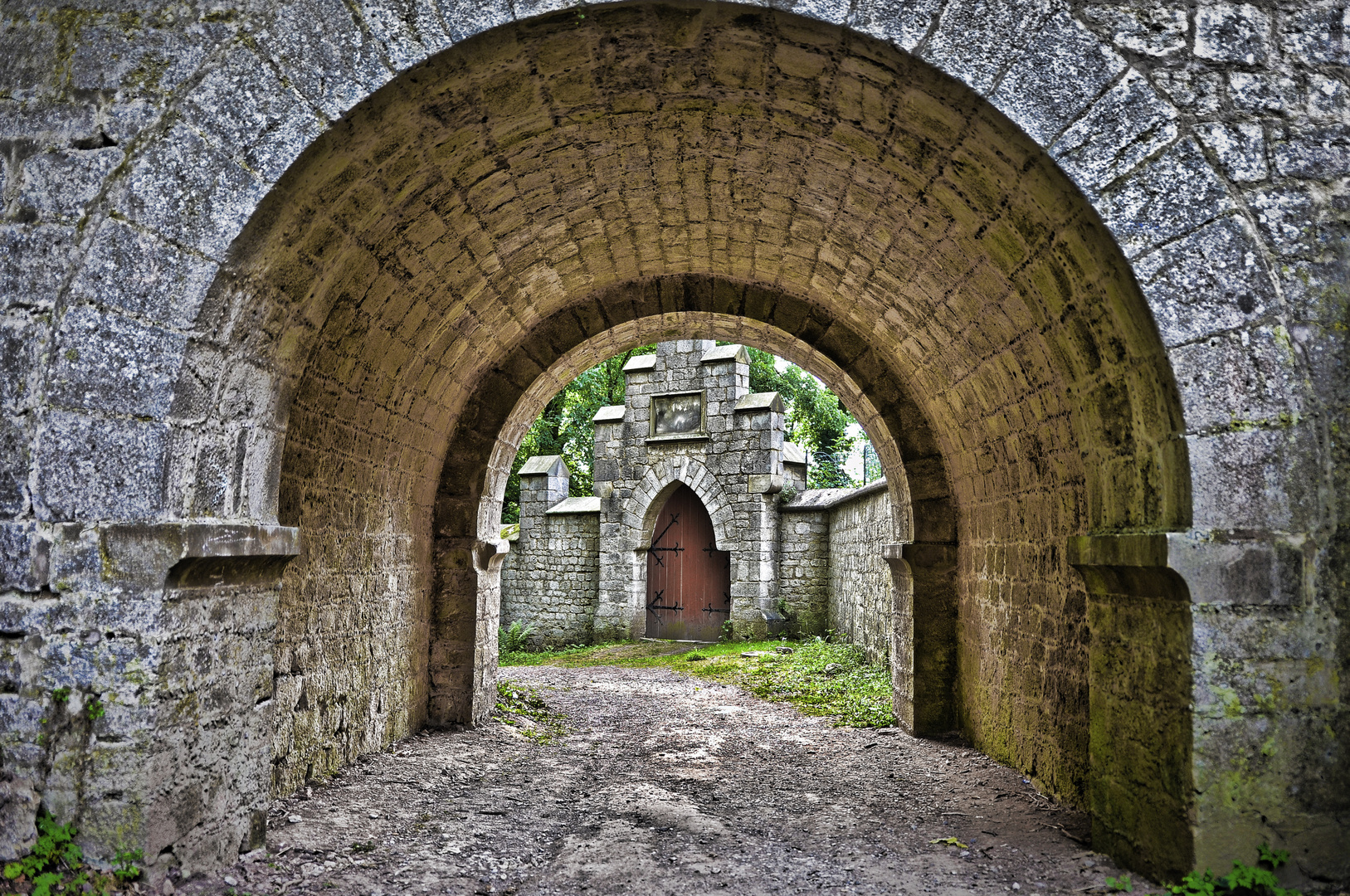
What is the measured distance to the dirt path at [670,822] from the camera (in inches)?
142

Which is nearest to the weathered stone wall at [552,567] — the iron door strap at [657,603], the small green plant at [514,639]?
the small green plant at [514,639]

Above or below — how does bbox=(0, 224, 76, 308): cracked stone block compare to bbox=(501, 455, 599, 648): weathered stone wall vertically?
above

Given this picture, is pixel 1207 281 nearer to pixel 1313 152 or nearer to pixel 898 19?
pixel 1313 152

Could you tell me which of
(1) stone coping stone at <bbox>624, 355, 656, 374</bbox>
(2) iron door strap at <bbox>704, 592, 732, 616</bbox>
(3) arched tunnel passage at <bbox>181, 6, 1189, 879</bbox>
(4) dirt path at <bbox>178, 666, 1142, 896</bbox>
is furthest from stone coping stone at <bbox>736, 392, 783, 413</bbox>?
(4) dirt path at <bbox>178, 666, 1142, 896</bbox>

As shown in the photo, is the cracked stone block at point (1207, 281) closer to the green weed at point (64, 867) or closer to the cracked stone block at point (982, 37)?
the cracked stone block at point (982, 37)

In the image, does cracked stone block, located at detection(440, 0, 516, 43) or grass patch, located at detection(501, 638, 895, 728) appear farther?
grass patch, located at detection(501, 638, 895, 728)

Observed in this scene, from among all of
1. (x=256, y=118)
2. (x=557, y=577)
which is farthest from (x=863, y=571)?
(x=256, y=118)

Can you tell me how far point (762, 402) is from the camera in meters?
14.8

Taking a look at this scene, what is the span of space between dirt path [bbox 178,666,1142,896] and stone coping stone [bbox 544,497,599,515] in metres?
8.64

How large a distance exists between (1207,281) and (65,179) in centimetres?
374

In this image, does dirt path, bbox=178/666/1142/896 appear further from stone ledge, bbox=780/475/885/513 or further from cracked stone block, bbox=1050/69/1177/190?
stone ledge, bbox=780/475/885/513

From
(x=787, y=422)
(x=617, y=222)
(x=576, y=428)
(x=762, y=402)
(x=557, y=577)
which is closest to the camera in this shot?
(x=617, y=222)

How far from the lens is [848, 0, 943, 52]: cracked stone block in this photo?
9.89 ft

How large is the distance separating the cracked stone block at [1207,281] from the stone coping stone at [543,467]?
1345 centimetres
